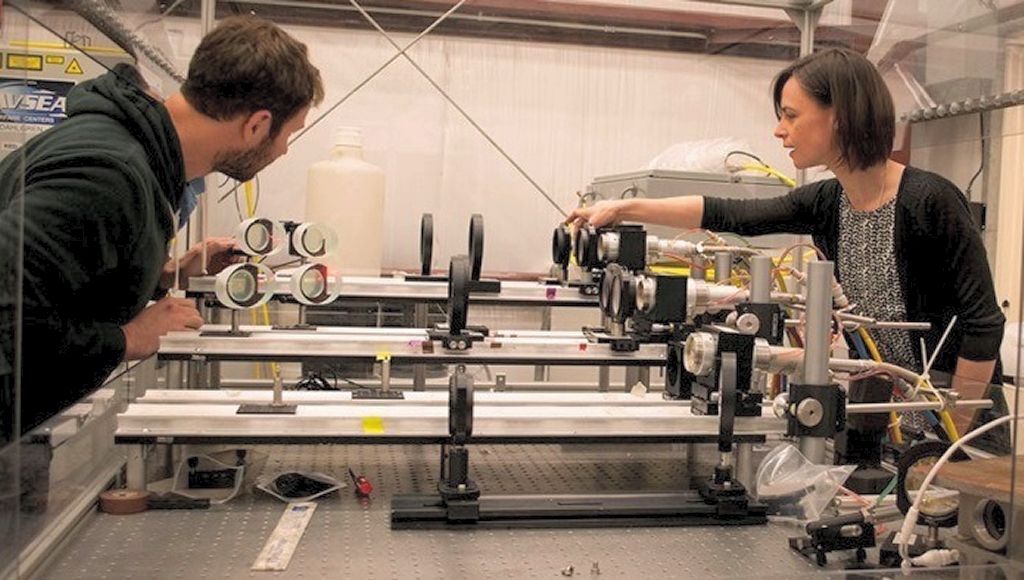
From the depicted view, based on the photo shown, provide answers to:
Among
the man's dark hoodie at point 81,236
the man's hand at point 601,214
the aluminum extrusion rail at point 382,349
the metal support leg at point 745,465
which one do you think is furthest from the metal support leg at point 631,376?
the man's dark hoodie at point 81,236

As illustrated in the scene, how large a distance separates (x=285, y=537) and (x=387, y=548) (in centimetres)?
13

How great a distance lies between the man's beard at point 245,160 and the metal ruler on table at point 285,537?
1.56 ft

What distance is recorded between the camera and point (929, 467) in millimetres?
1060

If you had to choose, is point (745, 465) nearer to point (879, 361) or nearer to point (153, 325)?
point (879, 361)

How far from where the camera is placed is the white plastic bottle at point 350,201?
116 inches

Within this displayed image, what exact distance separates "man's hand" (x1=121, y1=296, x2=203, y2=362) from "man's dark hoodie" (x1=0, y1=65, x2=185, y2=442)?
2 centimetres

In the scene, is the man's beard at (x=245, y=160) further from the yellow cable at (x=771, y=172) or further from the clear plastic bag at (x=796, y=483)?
the yellow cable at (x=771, y=172)

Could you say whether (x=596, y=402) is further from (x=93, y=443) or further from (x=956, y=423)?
(x=93, y=443)

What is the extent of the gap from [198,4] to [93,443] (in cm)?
200

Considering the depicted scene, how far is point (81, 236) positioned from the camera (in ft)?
2.86

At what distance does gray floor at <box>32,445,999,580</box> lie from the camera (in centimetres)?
105

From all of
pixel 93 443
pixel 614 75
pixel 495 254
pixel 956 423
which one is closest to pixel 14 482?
pixel 93 443

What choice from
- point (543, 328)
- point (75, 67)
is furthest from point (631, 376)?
point (75, 67)

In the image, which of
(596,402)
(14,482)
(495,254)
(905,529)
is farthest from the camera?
(495,254)
